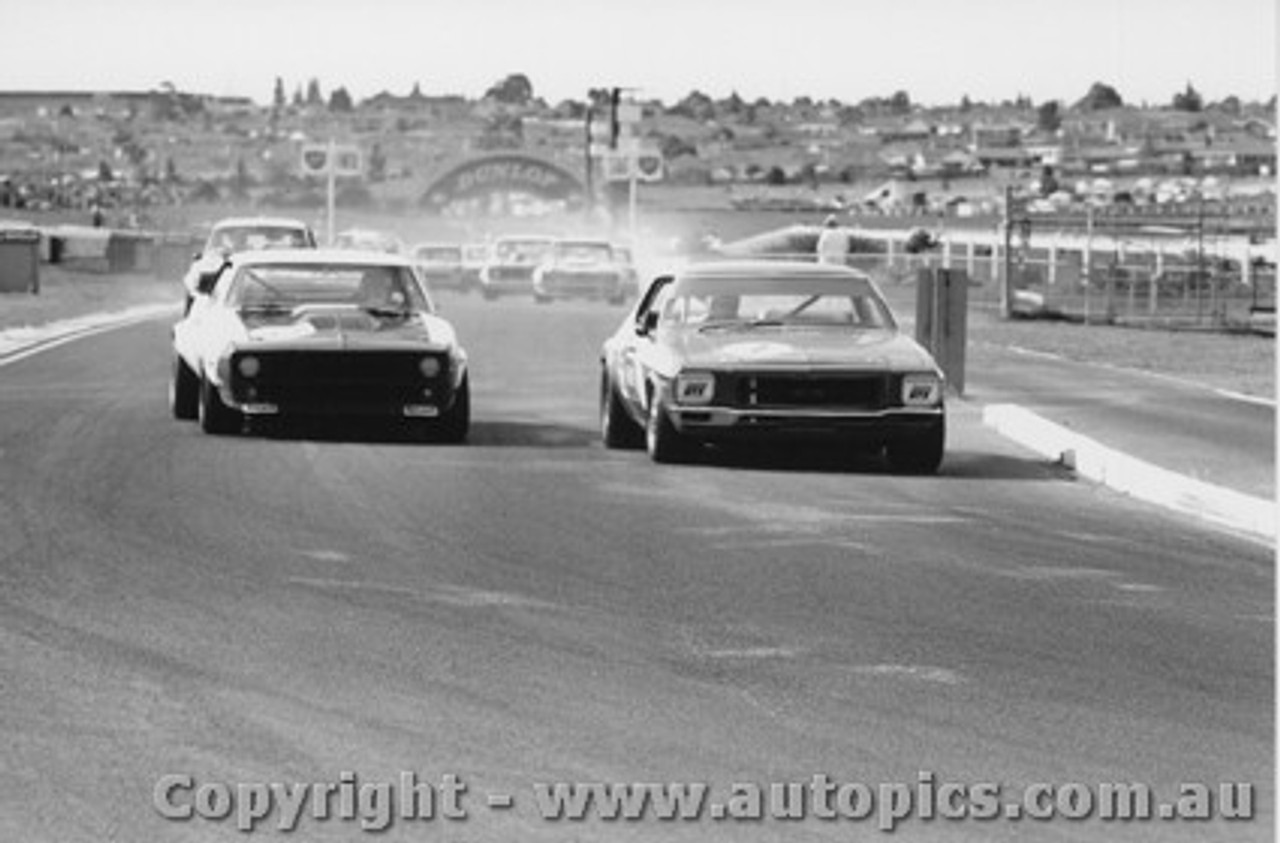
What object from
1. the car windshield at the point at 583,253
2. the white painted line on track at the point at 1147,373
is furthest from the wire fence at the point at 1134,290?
the car windshield at the point at 583,253

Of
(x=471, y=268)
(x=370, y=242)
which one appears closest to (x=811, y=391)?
(x=370, y=242)

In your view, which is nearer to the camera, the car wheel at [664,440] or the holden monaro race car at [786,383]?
the holden monaro race car at [786,383]

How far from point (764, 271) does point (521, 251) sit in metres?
44.1

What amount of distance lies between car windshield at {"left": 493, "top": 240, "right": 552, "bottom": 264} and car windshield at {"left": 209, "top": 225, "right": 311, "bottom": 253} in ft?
76.5

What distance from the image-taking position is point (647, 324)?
21281mm

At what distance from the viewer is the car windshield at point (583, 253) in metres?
59.6

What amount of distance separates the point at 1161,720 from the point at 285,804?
121 inches

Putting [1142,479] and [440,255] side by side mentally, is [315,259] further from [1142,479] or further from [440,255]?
[440,255]

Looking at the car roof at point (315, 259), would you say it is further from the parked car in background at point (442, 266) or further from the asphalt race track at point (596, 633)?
the parked car in background at point (442, 266)

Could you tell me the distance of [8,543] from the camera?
48.6 ft

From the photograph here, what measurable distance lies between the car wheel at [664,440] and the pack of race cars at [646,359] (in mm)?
14

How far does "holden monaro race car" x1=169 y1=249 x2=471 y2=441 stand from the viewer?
2159 centimetres

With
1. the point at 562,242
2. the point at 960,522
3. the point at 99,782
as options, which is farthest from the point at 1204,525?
the point at 562,242

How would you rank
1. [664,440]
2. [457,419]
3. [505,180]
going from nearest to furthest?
[664,440] → [457,419] → [505,180]
